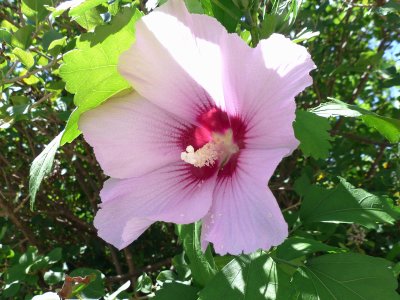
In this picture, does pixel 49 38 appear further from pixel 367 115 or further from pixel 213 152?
pixel 367 115

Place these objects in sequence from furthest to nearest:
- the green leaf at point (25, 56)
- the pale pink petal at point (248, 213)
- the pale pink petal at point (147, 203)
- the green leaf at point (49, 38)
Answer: the green leaf at point (49, 38), the green leaf at point (25, 56), the pale pink petal at point (147, 203), the pale pink petal at point (248, 213)

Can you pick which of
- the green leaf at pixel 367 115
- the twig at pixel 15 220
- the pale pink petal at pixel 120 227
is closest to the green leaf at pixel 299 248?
the green leaf at pixel 367 115

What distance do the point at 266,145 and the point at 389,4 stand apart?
3.15 feet

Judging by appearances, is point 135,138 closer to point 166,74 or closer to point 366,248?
point 166,74

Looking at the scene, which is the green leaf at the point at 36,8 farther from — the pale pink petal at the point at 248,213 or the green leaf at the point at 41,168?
the pale pink petal at the point at 248,213

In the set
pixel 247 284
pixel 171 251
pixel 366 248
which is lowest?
pixel 366 248

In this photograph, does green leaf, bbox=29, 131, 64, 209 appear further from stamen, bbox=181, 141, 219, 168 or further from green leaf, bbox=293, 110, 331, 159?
green leaf, bbox=293, 110, 331, 159

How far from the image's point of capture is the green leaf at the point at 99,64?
87 centimetres

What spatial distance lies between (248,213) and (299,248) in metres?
0.36

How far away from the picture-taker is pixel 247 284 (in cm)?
104

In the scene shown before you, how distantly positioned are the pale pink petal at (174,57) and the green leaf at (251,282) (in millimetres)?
355

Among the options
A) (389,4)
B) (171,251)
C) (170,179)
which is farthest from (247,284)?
(171,251)

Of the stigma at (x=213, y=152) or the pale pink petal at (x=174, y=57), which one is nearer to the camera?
the pale pink petal at (x=174, y=57)

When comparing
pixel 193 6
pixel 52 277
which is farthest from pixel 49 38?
pixel 52 277
